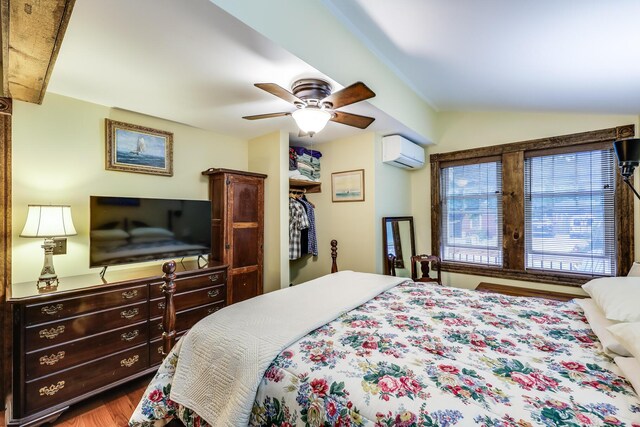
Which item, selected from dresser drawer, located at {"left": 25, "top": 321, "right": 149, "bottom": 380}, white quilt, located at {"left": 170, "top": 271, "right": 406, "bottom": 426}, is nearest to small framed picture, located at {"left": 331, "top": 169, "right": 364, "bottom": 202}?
white quilt, located at {"left": 170, "top": 271, "right": 406, "bottom": 426}

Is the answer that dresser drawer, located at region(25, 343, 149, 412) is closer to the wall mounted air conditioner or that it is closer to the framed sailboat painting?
the framed sailboat painting

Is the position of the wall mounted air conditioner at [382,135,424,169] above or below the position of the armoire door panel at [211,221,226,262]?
above

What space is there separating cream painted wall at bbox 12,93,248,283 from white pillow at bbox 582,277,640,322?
3.23 meters

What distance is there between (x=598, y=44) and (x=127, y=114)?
3334 millimetres

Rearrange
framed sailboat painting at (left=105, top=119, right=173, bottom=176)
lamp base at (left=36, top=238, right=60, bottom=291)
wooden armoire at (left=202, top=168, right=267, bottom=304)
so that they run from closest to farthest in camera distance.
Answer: lamp base at (left=36, top=238, right=60, bottom=291)
framed sailboat painting at (left=105, top=119, right=173, bottom=176)
wooden armoire at (left=202, top=168, right=267, bottom=304)

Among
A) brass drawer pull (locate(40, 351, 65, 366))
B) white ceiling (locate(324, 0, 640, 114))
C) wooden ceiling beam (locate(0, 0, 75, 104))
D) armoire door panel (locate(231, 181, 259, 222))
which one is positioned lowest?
brass drawer pull (locate(40, 351, 65, 366))

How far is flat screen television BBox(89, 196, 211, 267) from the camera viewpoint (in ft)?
6.88

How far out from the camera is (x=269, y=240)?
318 centimetres

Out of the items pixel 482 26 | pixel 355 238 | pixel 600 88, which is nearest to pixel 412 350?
pixel 482 26

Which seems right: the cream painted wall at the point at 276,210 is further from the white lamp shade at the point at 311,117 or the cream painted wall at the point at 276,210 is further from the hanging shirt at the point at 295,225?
the white lamp shade at the point at 311,117

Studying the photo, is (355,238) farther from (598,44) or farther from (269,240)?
(598,44)

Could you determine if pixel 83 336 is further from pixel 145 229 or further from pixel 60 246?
pixel 145 229

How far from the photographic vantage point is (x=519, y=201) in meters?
3.03

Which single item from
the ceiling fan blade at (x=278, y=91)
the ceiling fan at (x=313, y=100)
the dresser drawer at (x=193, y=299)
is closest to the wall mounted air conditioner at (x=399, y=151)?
the ceiling fan at (x=313, y=100)
